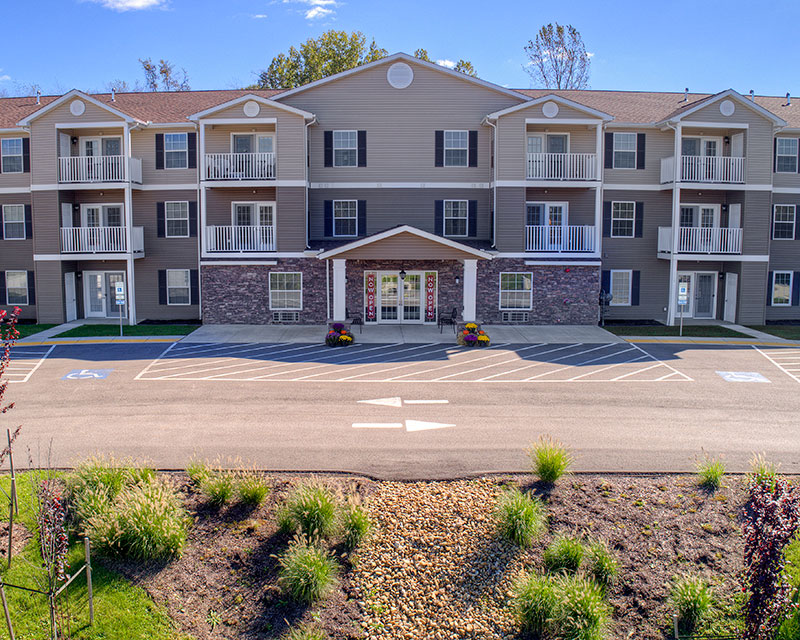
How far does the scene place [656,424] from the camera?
587 inches

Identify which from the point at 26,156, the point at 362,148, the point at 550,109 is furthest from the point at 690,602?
the point at 26,156

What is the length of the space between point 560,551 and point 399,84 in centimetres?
2333

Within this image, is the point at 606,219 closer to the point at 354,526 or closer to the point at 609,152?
the point at 609,152

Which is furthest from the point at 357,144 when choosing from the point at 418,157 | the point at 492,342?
the point at 492,342

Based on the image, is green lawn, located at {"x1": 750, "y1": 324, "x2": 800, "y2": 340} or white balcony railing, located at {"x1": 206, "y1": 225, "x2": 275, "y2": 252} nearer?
green lawn, located at {"x1": 750, "y1": 324, "x2": 800, "y2": 340}

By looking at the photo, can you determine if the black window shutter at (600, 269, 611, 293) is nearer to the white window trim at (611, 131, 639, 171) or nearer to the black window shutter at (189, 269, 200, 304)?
the white window trim at (611, 131, 639, 171)

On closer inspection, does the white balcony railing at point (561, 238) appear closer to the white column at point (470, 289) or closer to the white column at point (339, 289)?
the white column at point (470, 289)

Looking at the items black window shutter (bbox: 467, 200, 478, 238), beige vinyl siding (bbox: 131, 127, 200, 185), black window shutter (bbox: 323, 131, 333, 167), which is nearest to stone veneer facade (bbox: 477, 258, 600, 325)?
black window shutter (bbox: 467, 200, 478, 238)

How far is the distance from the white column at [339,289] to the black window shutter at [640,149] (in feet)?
44.3

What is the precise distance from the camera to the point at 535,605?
846 centimetres

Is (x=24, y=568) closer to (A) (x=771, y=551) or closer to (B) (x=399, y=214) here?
(A) (x=771, y=551)

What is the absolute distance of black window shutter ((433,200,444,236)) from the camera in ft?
94.7

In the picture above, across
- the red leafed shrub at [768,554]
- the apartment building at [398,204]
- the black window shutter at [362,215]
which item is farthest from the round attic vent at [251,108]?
the red leafed shrub at [768,554]

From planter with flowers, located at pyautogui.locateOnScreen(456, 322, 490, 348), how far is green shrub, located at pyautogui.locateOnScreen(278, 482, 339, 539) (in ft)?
47.2
